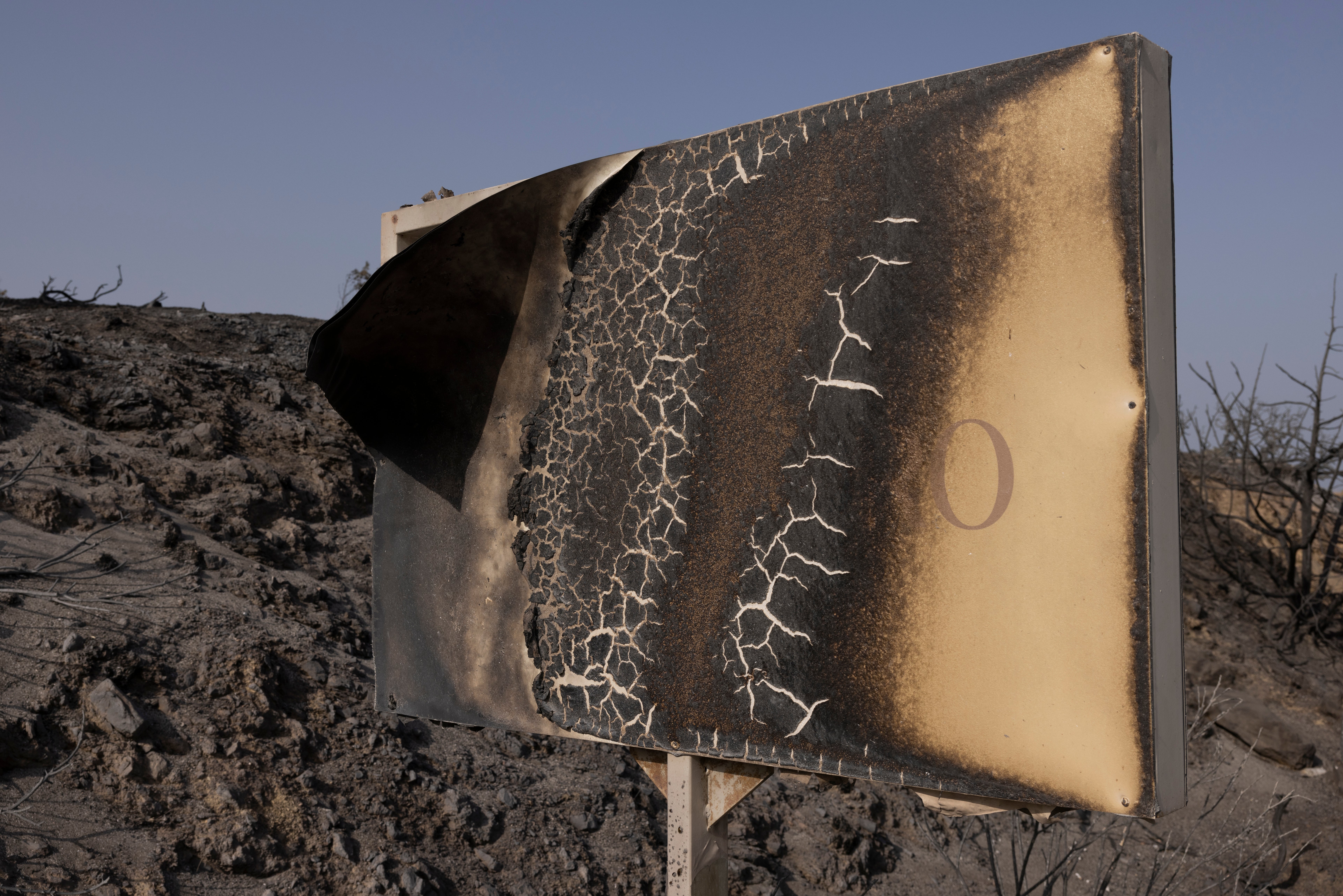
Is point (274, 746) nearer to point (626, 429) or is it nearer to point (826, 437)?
point (626, 429)

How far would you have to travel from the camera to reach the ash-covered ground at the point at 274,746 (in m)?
2.57

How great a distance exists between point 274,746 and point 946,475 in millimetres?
2453

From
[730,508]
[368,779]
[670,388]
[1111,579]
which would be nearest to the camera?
[1111,579]

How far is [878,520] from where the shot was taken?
1.60 meters

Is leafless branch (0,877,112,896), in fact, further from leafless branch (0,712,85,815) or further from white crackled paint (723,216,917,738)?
white crackled paint (723,216,917,738)

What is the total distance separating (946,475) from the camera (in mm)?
1522

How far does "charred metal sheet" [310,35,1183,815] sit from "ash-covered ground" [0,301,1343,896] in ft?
2.68

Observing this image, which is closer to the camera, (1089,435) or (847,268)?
(1089,435)

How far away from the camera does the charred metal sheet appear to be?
1.38m

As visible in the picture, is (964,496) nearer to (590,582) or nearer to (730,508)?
(730,508)

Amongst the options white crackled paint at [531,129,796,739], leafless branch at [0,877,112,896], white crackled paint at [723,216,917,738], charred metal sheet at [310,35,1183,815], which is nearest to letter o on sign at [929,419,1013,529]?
charred metal sheet at [310,35,1183,815]

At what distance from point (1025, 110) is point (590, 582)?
128 cm

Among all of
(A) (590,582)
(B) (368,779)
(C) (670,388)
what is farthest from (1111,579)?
(B) (368,779)

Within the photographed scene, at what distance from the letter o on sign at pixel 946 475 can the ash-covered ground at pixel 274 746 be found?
1.45m
